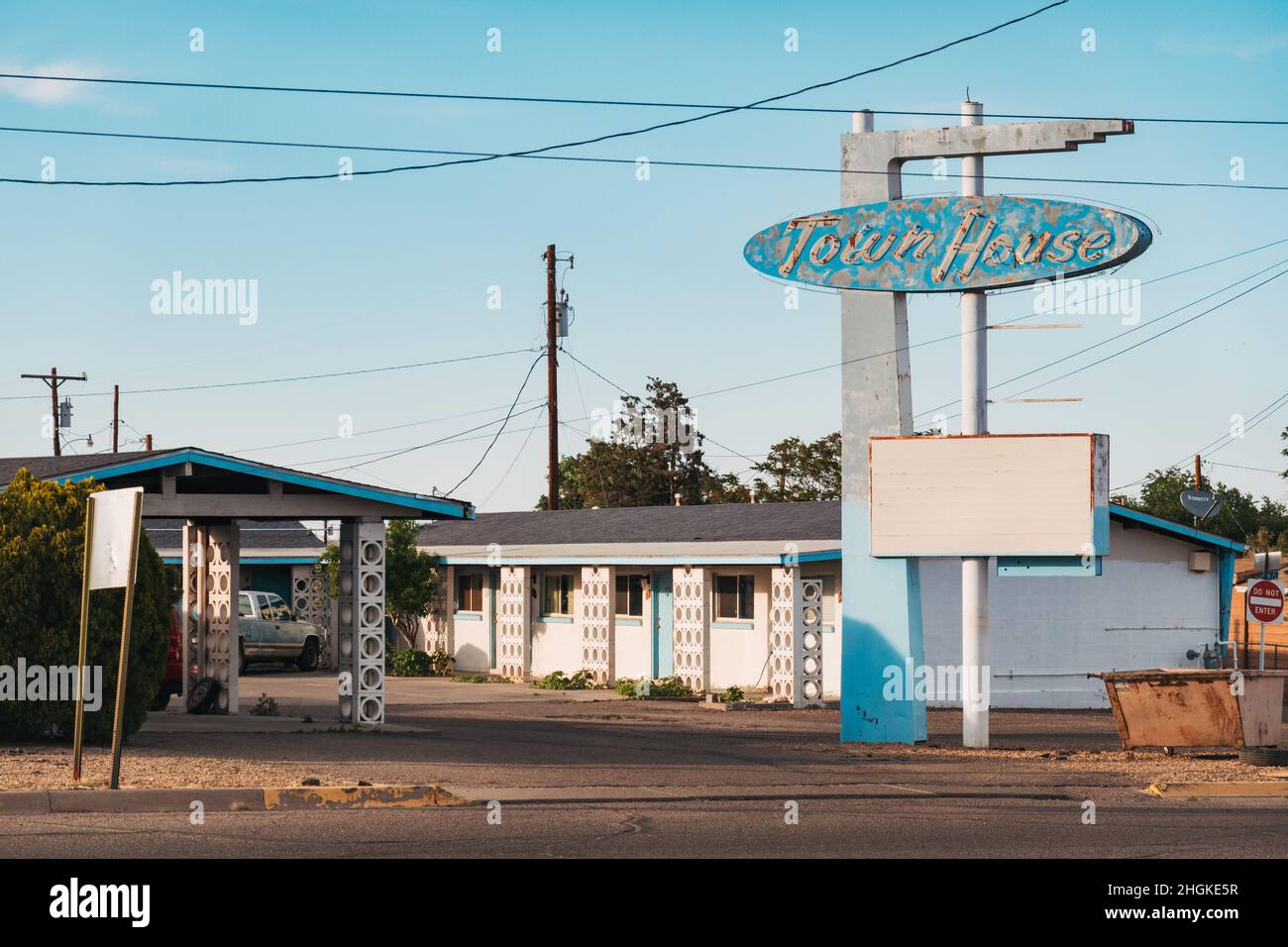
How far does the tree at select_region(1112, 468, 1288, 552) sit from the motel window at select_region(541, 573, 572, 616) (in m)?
39.5

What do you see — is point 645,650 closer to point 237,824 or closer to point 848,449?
point 848,449

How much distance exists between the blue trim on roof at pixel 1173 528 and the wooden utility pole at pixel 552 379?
17.7 metres

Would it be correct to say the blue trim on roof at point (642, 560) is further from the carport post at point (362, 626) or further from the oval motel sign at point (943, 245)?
the carport post at point (362, 626)

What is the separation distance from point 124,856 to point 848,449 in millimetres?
12461

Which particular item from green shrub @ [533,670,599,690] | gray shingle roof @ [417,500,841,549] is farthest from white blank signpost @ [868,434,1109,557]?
green shrub @ [533,670,599,690]

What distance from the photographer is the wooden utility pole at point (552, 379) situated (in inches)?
1729

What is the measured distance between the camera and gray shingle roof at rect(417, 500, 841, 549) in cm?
3144

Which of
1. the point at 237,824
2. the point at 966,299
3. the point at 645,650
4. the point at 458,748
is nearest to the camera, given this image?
the point at 237,824

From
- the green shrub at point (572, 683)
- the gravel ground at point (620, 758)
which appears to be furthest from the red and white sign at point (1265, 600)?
the green shrub at point (572, 683)

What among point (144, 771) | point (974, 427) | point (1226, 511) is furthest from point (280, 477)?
point (1226, 511)

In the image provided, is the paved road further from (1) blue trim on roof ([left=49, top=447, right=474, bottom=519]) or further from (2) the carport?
(2) the carport

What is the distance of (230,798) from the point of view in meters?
13.4
